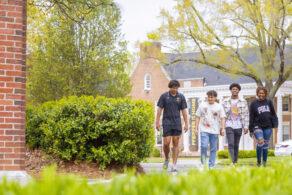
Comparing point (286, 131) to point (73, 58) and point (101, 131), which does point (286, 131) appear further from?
point (101, 131)

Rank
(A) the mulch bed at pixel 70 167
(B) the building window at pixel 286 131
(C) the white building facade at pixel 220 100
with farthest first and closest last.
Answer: (B) the building window at pixel 286 131, (C) the white building facade at pixel 220 100, (A) the mulch bed at pixel 70 167

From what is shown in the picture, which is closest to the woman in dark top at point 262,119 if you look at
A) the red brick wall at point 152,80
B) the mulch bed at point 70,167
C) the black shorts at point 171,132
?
the black shorts at point 171,132

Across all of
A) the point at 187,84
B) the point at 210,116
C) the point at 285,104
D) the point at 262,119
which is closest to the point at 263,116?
the point at 262,119

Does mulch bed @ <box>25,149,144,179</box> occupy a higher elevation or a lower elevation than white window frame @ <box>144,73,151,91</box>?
lower

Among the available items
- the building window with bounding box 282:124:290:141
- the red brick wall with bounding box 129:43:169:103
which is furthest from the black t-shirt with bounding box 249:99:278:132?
the red brick wall with bounding box 129:43:169:103

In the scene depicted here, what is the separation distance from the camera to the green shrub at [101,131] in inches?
420

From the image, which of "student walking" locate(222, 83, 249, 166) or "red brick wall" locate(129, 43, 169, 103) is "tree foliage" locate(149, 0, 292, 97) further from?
"red brick wall" locate(129, 43, 169, 103)

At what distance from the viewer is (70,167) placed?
11.1m

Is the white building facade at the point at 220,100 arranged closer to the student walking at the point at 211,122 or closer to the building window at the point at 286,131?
the building window at the point at 286,131

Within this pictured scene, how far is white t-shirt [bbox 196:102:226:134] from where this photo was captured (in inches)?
377

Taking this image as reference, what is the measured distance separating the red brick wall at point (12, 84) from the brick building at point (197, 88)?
95.8 ft

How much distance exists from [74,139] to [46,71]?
1079cm

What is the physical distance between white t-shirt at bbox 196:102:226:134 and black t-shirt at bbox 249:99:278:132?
860 millimetres

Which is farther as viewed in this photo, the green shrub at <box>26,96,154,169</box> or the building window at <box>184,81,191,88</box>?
the building window at <box>184,81,191,88</box>
